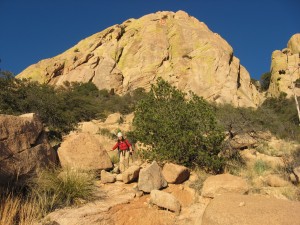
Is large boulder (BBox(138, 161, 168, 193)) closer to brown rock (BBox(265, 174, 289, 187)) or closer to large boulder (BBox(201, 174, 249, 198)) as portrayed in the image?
large boulder (BBox(201, 174, 249, 198))

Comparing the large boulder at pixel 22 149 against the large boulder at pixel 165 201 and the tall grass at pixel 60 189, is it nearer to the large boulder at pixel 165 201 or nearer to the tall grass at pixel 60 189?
the tall grass at pixel 60 189

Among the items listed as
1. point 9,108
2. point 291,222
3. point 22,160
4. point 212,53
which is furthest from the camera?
point 212,53

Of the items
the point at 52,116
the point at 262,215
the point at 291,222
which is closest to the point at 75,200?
the point at 262,215

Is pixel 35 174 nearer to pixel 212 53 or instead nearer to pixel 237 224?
pixel 237 224

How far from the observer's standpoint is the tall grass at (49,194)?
5.81 metres

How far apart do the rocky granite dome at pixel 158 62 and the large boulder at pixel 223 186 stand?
34972 mm

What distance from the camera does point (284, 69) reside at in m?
47.2

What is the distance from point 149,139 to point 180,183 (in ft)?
8.92

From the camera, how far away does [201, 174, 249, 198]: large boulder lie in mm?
7602

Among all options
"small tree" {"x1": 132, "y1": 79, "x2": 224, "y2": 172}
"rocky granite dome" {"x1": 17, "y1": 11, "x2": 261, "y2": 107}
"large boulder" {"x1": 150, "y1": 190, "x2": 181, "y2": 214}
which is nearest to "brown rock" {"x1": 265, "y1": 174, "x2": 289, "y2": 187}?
"small tree" {"x1": 132, "y1": 79, "x2": 224, "y2": 172}

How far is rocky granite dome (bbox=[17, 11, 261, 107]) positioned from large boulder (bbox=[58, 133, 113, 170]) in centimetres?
3450

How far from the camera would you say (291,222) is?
193 inches

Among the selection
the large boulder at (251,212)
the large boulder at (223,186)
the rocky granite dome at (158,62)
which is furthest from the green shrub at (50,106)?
the rocky granite dome at (158,62)

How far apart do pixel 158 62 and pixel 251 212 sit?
48.0m
